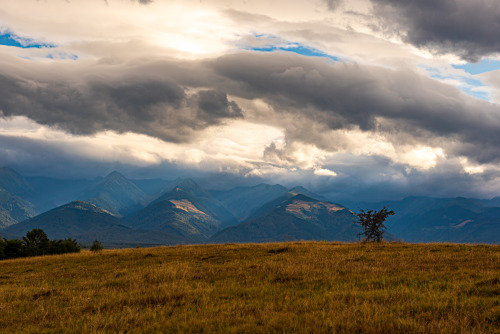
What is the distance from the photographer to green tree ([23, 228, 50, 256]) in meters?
73.5

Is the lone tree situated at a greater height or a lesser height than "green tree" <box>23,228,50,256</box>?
greater

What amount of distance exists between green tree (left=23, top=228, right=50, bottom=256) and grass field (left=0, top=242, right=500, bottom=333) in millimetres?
61644

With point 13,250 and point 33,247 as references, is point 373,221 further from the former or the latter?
point 13,250

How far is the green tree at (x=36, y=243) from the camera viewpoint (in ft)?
241

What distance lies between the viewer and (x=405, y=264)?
785 inches

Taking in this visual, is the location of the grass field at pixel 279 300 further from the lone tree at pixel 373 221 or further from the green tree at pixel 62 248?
the green tree at pixel 62 248

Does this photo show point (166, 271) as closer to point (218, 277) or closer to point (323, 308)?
point (218, 277)

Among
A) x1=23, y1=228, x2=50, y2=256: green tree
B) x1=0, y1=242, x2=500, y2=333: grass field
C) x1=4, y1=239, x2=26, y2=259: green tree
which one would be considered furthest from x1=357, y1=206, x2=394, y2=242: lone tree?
x1=4, y1=239, x2=26, y2=259: green tree

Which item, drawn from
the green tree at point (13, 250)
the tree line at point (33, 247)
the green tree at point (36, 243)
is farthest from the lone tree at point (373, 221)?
the green tree at point (13, 250)

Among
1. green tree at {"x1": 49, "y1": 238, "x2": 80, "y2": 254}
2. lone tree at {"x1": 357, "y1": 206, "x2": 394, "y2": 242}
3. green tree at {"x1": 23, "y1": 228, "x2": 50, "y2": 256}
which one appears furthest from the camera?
green tree at {"x1": 49, "y1": 238, "x2": 80, "y2": 254}

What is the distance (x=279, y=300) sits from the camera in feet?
42.6

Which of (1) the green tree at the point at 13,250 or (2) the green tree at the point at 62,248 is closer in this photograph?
(1) the green tree at the point at 13,250

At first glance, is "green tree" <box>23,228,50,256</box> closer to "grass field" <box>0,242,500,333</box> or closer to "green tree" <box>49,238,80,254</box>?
"green tree" <box>49,238,80,254</box>

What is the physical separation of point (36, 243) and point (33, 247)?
273cm
